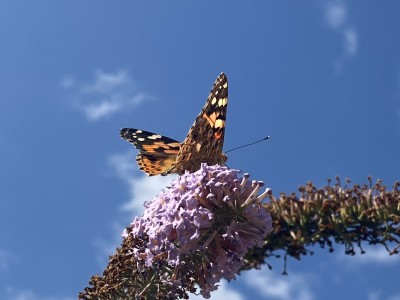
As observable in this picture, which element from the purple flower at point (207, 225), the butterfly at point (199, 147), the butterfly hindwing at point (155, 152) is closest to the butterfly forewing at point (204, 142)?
the butterfly at point (199, 147)

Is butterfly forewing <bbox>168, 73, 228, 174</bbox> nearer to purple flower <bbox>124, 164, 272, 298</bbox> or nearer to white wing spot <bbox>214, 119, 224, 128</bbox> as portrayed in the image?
white wing spot <bbox>214, 119, 224, 128</bbox>

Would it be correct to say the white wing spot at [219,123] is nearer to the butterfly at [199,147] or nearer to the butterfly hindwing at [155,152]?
the butterfly at [199,147]

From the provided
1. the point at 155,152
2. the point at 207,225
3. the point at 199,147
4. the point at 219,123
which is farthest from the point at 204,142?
the point at 207,225

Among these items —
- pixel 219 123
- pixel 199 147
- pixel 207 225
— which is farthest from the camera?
pixel 219 123

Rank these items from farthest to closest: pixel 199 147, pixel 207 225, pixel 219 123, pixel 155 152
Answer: pixel 155 152
pixel 219 123
pixel 199 147
pixel 207 225

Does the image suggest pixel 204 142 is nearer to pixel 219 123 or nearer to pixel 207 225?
pixel 219 123
